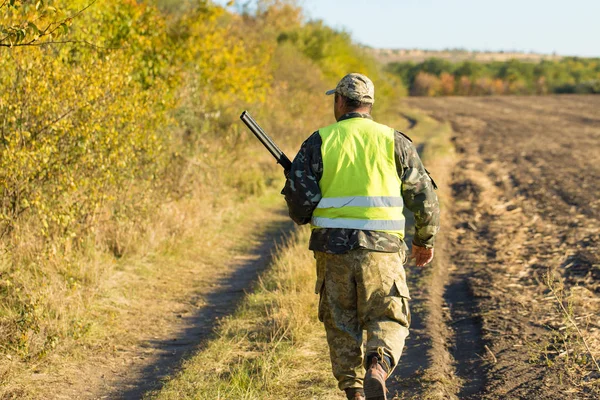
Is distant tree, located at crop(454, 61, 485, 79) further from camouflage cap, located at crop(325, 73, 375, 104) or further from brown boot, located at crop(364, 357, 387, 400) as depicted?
brown boot, located at crop(364, 357, 387, 400)

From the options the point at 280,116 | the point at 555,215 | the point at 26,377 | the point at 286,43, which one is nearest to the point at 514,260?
the point at 555,215

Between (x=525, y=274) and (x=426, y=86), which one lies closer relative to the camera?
(x=525, y=274)

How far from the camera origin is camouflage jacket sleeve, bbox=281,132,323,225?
457 centimetres

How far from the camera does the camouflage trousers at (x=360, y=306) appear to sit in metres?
4.52

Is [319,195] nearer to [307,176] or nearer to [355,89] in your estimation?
[307,176]

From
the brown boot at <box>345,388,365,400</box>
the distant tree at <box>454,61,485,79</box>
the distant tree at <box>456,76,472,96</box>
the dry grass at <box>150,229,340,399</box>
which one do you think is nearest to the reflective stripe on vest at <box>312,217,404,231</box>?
the brown boot at <box>345,388,365,400</box>

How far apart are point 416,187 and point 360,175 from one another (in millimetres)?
376

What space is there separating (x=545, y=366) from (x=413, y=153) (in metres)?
2.15

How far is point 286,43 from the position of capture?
25078 mm

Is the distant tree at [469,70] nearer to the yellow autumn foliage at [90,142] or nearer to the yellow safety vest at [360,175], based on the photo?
the yellow autumn foliage at [90,142]

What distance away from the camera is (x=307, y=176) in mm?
4570

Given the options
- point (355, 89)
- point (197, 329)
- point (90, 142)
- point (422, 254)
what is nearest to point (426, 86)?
point (90, 142)

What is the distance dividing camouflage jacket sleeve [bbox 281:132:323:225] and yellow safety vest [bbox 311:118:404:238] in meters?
0.06

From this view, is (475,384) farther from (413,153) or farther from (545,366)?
(413,153)
